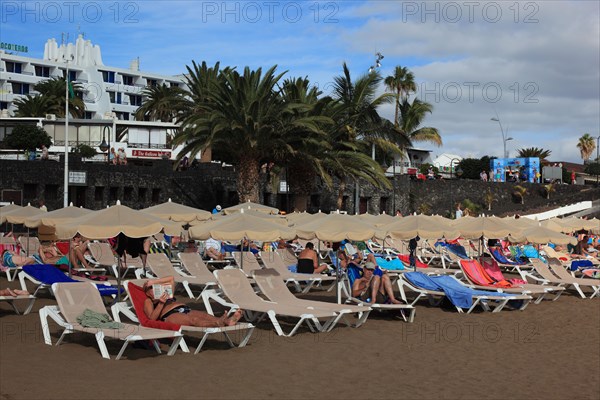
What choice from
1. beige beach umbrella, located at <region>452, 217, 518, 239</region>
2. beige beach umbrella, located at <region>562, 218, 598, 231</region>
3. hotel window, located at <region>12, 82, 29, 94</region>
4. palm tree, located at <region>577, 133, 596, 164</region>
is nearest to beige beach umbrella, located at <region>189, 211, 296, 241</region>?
beige beach umbrella, located at <region>452, 217, 518, 239</region>

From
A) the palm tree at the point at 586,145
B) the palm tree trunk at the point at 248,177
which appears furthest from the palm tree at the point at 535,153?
the palm tree trunk at the point at 248,177

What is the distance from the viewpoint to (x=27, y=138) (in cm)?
5303

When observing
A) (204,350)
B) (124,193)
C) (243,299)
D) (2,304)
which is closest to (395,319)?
(243,299)

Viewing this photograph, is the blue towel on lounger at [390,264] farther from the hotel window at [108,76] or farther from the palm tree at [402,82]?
the hotel window at [108,76]

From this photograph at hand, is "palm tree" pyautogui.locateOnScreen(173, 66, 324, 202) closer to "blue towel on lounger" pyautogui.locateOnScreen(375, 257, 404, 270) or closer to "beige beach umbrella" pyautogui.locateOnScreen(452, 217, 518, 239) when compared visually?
"blue towel on lounger" pyautogui.locateOnScreen(375, 257, 404, 270)

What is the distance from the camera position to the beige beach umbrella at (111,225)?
457 inches

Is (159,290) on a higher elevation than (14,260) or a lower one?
higher

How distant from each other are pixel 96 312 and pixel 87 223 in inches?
97.1

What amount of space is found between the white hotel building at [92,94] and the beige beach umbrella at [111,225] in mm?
43698

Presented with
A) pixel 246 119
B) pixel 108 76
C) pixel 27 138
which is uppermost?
pixel 108 76

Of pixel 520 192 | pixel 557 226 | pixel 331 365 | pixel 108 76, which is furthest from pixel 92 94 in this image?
pixel 331 365

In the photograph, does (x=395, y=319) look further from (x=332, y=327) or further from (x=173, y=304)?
(x=173, y=304)

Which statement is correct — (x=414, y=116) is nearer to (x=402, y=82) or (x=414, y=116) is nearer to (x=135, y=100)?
(x=402, y=82)

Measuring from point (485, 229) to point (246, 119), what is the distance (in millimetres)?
14045
